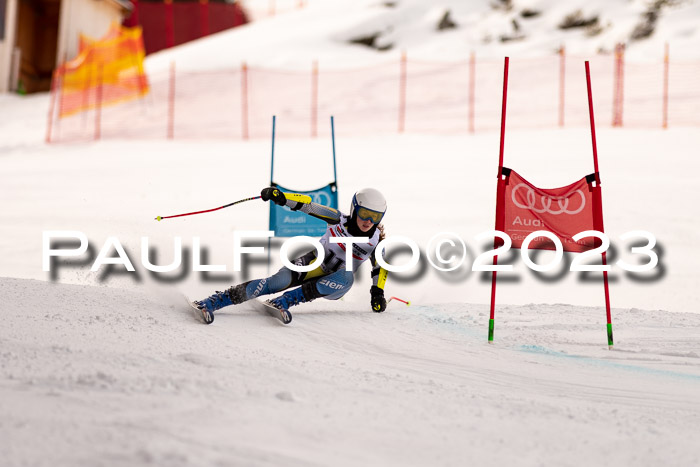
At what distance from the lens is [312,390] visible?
12.2ft

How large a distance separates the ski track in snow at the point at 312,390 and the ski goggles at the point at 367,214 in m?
0.95

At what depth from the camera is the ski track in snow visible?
9.41 feet

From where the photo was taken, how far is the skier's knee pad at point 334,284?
632 cm

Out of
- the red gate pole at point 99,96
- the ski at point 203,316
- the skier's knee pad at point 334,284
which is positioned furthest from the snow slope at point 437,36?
the ski at point 203,316

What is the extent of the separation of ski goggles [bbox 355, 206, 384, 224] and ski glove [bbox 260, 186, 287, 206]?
2.22 ft

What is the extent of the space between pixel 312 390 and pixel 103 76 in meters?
24.6

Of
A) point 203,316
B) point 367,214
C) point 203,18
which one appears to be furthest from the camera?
point 203,18

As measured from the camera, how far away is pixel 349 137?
64.9 feet

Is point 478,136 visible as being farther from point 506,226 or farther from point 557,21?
point 557,21

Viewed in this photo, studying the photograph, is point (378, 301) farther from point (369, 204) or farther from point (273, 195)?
point (273, 195)

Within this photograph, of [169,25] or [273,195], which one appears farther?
[169,25]

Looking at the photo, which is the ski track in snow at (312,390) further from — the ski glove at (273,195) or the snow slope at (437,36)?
the snow slope at (437,36)

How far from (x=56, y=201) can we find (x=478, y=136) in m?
10.6

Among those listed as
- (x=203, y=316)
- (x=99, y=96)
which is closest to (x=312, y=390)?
(x=203, y=316)
